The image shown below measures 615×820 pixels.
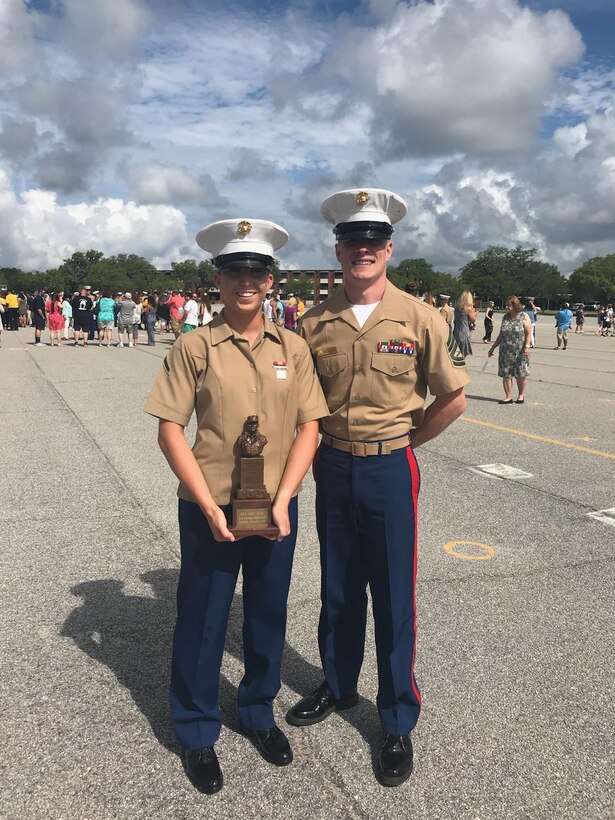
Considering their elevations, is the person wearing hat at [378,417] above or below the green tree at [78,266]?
below

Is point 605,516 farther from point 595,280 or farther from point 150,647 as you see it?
point 595,280

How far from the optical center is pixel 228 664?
126 inches

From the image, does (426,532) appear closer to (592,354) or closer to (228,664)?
(228,664)

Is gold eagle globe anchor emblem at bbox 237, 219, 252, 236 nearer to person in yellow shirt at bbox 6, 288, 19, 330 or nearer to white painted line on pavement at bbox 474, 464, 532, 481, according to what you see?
white painted line on pavement at bbox 474, 464, 532, 481

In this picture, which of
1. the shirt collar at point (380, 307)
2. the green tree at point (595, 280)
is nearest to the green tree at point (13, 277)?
the green tree at point (595, 280)

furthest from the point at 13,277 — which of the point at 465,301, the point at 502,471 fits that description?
the point at 502,471

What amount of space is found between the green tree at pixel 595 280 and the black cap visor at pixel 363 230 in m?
137

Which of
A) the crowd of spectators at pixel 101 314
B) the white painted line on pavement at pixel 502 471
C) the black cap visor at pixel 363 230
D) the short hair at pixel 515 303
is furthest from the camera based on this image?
the crowd of spectators at pixel 101 314

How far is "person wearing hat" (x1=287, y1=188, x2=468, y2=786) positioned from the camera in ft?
8.50

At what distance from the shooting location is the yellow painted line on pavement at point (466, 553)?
448 centimetres

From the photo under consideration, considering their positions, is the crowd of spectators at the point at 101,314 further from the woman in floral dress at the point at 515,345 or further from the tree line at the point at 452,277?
the tree line at the point at 452,277

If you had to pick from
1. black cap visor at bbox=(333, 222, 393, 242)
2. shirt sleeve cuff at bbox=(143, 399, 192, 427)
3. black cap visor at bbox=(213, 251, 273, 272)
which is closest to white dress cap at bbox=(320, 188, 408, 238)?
black cap visor at bbox=(333, 222, 393, 242)

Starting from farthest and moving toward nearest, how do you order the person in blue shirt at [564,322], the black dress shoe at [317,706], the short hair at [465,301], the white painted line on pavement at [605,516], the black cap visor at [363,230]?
the person in blue shirt at [564,322], the short hair at [465,301], the white painted line on pavement at [605,516], the black dress shoe at [317,706], the black cap visor at [363,230]

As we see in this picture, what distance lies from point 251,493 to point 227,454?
0.17m
